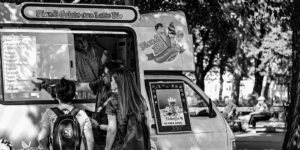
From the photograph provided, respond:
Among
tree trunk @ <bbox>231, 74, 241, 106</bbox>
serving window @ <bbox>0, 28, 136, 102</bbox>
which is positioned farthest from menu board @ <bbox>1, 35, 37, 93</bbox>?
tree trunk @ <bbox>231, 74, 241, 106</bbox>

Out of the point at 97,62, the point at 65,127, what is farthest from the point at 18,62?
the point at 65,127

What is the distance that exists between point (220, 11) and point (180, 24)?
7913mm

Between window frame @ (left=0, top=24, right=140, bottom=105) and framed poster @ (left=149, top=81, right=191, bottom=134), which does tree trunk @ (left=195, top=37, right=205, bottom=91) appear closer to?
framed poster @ (left=149, top=81, right=191, bottom=134)

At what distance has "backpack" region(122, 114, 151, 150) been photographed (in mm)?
7832

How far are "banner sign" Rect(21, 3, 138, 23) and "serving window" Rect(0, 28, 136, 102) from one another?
177mm

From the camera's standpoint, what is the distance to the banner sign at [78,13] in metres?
8.04

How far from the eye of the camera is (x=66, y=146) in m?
6.62

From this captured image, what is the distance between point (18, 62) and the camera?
26.0 ft

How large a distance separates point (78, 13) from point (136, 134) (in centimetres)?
174

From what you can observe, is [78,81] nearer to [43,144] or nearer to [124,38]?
[124,38]

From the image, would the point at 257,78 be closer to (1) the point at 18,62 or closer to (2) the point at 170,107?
(2) the point at 170,107

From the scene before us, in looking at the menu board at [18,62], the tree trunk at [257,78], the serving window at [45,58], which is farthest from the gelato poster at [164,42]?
the tree trunk at [257,78]

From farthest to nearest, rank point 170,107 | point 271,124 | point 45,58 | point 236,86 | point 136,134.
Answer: point 236,86 < point 271,124 < point 170,107 < point 45,58 < point 136,134

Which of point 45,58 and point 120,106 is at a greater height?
point 45,58
